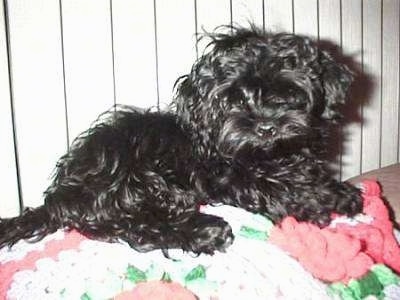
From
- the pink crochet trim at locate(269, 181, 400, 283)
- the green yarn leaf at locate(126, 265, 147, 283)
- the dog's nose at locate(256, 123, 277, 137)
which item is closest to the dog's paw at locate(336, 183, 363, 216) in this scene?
the pink crochet trim at locate(269, 181, 400, 283)

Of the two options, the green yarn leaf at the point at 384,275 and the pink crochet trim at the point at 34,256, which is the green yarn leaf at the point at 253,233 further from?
the pink crochet trim at the point at 34,256

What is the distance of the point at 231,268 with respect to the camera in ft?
3.79

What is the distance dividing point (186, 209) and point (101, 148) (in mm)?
296

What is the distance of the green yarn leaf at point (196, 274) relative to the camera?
1.14 meters

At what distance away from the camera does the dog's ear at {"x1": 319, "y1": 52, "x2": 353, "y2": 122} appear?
1.51m

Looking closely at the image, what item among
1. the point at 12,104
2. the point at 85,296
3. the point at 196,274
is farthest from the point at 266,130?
Answer: the point at 12,104

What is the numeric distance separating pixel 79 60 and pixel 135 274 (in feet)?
2.91

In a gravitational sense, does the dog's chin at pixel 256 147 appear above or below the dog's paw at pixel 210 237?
above

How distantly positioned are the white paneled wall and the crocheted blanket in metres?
0.47

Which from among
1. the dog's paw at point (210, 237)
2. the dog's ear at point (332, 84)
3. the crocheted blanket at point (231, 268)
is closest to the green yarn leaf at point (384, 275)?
the crocheted blanket at point (231, 268)

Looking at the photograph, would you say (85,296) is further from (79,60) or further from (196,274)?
(79,60)

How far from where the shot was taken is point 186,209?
53.7 inches

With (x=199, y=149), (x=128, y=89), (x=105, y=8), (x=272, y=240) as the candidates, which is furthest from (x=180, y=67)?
(x=272, y=240)

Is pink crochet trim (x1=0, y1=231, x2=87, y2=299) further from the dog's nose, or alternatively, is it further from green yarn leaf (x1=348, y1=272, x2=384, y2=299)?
green yarn leaf (x1=348, y1=272, x2=384, y2=299)
